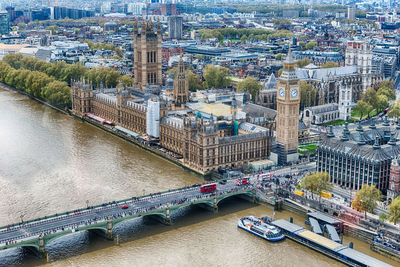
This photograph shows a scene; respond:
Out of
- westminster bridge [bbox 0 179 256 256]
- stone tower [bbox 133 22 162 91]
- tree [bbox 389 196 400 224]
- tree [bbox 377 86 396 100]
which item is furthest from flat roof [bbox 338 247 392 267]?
tree [bbox 377 86 396 100]

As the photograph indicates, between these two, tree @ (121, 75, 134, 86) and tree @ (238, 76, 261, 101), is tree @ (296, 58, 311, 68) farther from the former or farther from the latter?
tree @ (121, 75, 134, 86)

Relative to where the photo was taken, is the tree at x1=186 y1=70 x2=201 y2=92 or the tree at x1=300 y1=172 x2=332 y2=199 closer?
the tree at x1=300 y1=172 x2=332 y2=199

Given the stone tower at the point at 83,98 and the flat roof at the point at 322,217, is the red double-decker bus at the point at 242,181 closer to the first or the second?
the flat roof at the point at 322,217

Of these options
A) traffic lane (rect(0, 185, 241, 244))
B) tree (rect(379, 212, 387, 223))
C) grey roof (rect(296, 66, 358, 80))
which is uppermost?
grey roof (rect(296, 66, 358, 80))

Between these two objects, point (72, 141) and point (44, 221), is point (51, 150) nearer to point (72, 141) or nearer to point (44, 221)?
point (72, 141)

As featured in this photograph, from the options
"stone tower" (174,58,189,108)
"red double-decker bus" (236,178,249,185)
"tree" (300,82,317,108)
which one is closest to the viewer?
"red double-decker bus" (236,178,249,185)

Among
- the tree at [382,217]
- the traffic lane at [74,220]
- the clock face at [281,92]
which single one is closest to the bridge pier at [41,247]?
the traffic lane at [74,220]

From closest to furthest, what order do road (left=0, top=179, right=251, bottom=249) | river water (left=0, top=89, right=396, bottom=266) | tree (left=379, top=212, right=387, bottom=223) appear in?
river water (left=0, top=89, right=396, bottom=266) → road (left=0, top=179, right=251, bottom=249) → tree (left=379, top=212, right=387, bottom=223)
